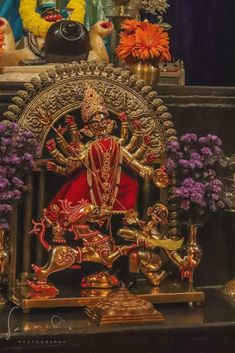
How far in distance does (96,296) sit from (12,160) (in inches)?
23.6

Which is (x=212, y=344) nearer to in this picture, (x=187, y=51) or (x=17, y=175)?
(x=17, y=175)

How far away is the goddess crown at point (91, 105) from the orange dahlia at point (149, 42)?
0.33 metres

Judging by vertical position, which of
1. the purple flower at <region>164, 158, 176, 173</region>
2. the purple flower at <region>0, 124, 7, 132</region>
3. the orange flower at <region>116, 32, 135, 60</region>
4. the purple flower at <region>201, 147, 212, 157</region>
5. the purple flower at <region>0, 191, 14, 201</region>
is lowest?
the purple flower at <region>0, 191, 14, 201</region>

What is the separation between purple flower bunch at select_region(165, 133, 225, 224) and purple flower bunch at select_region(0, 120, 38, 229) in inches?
22.0

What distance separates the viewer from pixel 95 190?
351 centimetres

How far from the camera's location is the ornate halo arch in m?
3.48

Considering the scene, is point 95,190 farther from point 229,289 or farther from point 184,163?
point 229,289

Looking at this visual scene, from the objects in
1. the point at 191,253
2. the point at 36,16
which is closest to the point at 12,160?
the point at 191,253

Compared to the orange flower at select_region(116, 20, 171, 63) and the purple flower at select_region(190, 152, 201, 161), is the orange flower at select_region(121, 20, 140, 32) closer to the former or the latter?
the orange flower at select_region(116, 20, 171, 63)

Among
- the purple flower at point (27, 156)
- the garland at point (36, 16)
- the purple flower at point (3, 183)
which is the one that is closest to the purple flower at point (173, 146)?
the purple flower at point (27, 156)

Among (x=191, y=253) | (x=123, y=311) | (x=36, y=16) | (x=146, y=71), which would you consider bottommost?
(x=123, y=311)

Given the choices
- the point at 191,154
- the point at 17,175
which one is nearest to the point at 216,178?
the point at 191,154

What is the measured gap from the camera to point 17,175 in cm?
341

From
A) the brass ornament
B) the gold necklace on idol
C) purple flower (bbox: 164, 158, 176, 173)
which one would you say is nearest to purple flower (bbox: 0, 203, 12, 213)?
the gold necklace on idol
